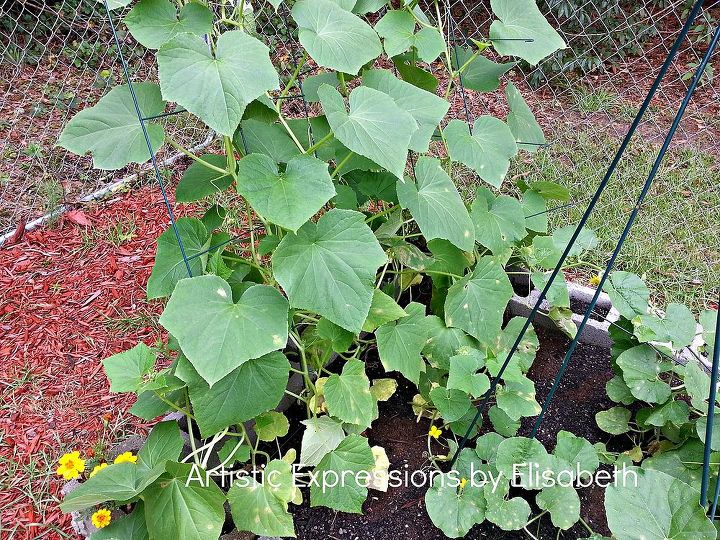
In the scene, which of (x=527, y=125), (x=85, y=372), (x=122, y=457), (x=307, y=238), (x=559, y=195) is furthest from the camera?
(x=85, y=372)

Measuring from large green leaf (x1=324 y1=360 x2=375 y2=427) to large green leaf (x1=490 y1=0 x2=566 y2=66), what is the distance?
3.25 ft

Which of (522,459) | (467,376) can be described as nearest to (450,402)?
(467,376)

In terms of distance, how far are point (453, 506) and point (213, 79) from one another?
1193 mm

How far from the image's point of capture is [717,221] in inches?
119

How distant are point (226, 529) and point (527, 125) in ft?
5.09

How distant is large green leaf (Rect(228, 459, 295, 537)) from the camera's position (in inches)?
52.7

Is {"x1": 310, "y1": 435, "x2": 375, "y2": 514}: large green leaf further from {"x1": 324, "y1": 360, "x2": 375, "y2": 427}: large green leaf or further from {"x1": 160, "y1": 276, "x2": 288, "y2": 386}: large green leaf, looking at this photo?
{"x1": 160, "y1": 276, "x2": 288, "y2": 386}: large green leaf

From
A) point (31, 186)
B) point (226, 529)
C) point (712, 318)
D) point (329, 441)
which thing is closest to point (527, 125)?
point (712, 318)

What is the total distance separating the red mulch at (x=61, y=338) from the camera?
6.28ft

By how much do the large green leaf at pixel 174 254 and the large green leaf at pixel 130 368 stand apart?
0.21 metres

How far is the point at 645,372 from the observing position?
1645 mm

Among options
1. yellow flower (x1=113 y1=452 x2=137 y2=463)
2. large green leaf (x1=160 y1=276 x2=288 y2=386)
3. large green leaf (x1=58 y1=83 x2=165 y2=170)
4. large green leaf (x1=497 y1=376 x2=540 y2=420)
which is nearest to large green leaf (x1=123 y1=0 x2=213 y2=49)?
large green leaf (x1=58 y1=83 x2=165 y2=170)

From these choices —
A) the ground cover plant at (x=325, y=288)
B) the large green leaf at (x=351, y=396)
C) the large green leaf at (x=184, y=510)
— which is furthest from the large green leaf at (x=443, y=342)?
the large green leaf at (x=184, y=510)

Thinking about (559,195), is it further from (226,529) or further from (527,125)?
(226,529)
